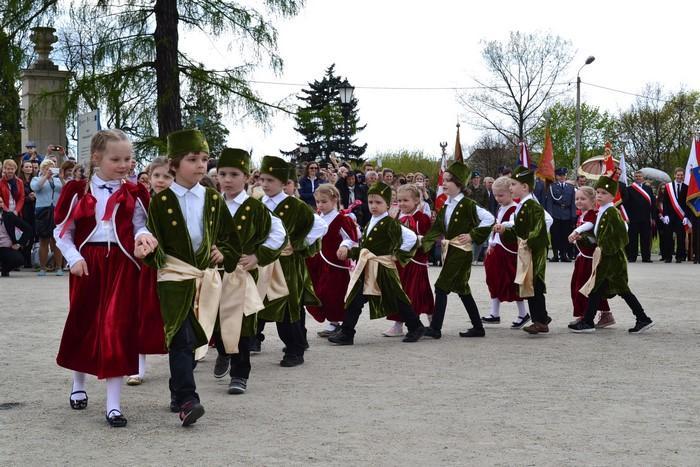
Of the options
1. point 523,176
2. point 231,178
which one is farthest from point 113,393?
point 523,176

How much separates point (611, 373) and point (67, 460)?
4520 millimetres

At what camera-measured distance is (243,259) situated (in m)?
6.89

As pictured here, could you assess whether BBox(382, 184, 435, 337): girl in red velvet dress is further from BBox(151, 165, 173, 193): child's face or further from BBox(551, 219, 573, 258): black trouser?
BBox(551, 219, 573, 258): black trouser

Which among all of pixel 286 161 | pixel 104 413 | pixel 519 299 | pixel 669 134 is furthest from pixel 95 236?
pixel 669 134

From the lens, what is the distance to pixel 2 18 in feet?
64.4

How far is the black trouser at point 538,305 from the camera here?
10305 millimetres

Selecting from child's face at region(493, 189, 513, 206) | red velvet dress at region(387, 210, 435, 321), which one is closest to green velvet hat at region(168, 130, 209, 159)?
red velvet dress at region(387, 210, 435, 321)

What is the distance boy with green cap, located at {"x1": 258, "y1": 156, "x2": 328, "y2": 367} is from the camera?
26.9ft

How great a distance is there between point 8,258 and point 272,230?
37.0 feet

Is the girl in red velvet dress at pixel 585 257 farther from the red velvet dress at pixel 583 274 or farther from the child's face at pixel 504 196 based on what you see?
the child's face at pixel 504 196

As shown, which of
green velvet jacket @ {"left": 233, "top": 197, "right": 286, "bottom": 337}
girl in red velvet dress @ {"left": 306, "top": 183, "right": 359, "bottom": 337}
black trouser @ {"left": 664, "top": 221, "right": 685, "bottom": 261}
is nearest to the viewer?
green velvet jacket @ {"left": 233, "top": 197, "right": 286, "bottom": 337}

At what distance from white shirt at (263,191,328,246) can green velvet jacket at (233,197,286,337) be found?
1213 millimetres

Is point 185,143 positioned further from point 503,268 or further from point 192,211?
point 503,268

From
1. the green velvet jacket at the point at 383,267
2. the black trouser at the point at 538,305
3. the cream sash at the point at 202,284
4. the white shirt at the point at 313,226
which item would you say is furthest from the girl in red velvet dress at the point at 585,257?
the cream sash at the point at 202,284
